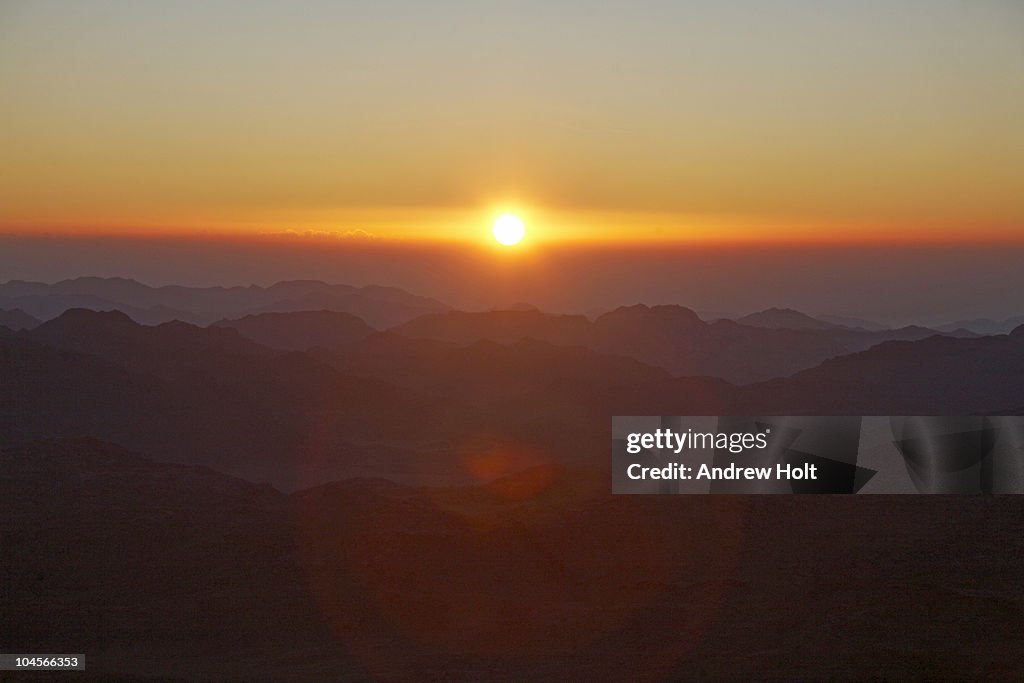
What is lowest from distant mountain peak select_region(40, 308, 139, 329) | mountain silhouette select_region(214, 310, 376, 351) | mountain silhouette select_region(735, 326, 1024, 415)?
mountain silhouette select_region(735, 326, 1024, 415)

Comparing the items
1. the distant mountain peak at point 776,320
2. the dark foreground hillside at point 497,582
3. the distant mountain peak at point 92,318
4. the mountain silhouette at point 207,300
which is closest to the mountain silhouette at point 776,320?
the distant mountain peak at point 776,320

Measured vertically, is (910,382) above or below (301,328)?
below

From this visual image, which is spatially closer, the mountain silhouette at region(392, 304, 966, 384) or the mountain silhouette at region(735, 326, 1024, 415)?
the mountain silhouette at region(735, 326, 1024, 415)

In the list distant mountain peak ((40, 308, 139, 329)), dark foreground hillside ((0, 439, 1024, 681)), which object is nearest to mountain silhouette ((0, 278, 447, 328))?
distant mountain peak ((40, 308, 139, 329))

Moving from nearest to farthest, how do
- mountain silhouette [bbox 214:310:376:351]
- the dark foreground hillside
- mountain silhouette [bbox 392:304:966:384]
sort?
the dark foreground hillside
mountain silhouette [bbox 392:304:966:384]
mountain silhouette [bbox 214:310:376:351]

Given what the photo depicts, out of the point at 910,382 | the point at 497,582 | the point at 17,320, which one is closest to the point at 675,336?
the point at 910,382

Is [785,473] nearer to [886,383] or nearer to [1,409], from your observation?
[886,383]

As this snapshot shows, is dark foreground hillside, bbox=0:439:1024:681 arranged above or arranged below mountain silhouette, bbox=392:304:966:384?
below

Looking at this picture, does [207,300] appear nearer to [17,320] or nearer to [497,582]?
[17,320]

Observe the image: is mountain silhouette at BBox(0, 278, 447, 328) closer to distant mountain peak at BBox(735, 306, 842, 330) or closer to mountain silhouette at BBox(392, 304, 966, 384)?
mountain silhouette at BBox(392, 304, 966, 384)

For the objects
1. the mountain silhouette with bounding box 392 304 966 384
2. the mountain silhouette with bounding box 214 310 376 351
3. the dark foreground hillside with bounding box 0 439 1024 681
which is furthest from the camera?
the mountain silhouette with bounding box 214 310 376 351
